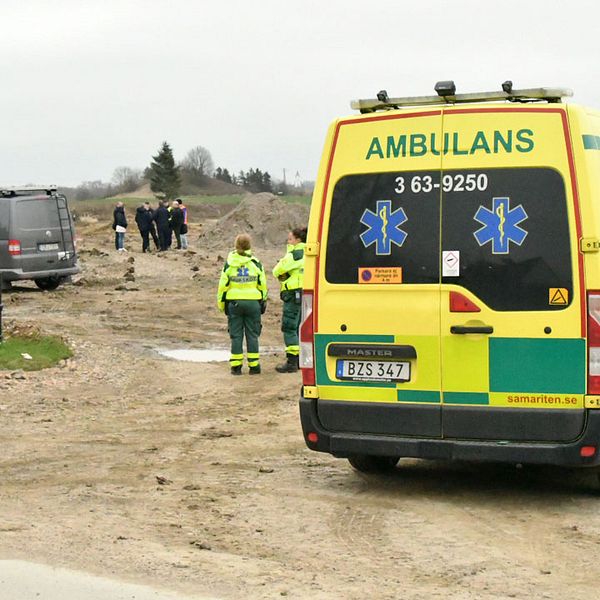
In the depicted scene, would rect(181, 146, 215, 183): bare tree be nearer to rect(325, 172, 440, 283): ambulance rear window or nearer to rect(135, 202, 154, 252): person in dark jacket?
rect(135, 202, 154, 252): person in dark jacket

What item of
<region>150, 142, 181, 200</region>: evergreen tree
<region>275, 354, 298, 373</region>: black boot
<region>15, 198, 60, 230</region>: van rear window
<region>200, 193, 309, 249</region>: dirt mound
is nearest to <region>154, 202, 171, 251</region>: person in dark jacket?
<region>200, 193, 309, 249</region>: dirt mound

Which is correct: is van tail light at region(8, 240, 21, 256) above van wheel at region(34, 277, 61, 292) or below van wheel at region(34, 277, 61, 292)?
above

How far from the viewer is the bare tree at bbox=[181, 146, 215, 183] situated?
463 feet

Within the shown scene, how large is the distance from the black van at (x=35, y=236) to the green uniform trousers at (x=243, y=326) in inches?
461

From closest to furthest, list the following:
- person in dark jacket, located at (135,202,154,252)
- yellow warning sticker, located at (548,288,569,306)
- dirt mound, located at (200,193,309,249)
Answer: yellow warning sticker, located at (548,288,569,306) < person in dark jacket, located at (135,202,154,252) < dirt mound, located at (200,193,309,249)

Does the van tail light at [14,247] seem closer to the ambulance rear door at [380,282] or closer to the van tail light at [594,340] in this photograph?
the ambulance rear door at [380,282]

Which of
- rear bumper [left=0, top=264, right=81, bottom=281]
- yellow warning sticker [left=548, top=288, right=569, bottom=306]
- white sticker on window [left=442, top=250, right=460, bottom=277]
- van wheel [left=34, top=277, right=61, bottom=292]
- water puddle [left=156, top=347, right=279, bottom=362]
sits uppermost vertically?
white sticker on window [left=442, top=250, right=460, bottom=277]

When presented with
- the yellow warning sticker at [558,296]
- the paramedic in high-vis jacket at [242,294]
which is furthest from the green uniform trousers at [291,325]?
the yellow warning sticker at [558,296]

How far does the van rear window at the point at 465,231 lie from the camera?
25.9 ft

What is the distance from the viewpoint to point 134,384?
14.9 meters

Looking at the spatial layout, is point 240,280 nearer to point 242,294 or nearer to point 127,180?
point 242,294

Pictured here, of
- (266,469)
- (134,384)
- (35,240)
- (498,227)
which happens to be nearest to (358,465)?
(266,469)

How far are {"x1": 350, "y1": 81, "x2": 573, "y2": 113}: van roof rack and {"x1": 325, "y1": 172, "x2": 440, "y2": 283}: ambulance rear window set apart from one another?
0.51m

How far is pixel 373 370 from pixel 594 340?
1.46m
